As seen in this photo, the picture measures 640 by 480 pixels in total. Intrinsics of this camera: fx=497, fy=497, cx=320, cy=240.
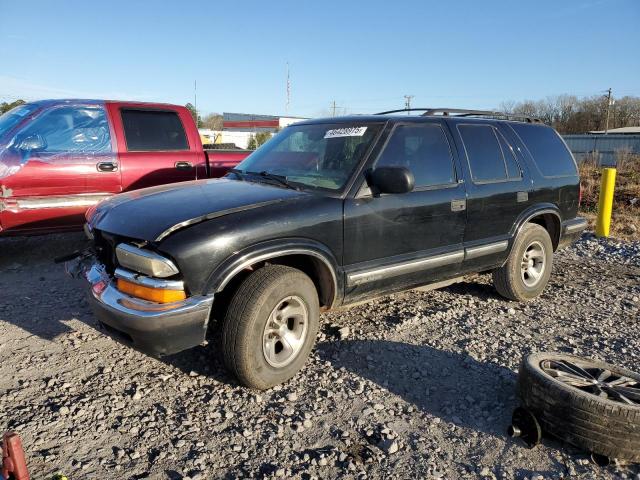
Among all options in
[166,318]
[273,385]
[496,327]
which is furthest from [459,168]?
[166,318]

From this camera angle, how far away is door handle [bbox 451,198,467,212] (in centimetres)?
414

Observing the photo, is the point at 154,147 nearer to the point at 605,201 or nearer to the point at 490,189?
the point at 490,189

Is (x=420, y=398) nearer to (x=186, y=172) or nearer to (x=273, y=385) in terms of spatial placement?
(x=273, y=385)

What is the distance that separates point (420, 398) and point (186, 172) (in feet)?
14.4

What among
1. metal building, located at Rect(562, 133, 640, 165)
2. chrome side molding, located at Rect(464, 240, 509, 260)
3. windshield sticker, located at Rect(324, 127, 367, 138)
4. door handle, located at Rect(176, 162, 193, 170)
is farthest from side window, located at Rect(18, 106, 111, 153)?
metal building, located at Rect(562, 133, 640, 165)

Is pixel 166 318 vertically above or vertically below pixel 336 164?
below

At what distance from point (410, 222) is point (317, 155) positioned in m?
0.92

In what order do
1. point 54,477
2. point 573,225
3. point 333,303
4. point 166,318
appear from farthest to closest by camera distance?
1. point 573,225
2. point 333,303
3. point 166,318
4. point 54,477

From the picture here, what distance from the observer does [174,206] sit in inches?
126

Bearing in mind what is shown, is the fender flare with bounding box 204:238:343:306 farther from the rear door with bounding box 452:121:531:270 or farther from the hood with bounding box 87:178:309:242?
the rear door with bounding box 452:121:531:270

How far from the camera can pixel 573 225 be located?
543 centimetres

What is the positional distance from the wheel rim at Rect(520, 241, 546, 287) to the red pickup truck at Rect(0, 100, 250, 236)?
412 centimetres

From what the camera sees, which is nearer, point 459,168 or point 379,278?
point 379,278

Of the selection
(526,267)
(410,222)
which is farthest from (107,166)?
(526,267)
